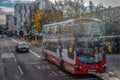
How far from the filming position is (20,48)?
52375 millimetres

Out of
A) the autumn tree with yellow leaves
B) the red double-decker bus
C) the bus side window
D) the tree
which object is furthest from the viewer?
the autumn tree with yellow leaves

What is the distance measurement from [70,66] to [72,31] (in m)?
2.60

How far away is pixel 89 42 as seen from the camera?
22.7 metres

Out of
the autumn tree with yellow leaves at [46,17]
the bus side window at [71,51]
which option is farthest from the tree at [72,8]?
the bus side window at [71,51]

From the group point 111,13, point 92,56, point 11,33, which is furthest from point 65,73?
point 11,33

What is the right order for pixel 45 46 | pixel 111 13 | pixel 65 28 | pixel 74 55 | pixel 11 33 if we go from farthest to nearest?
pixel 11 33 < pixel 111 13 < pixel 45 46 < pixel 65 28 < pixel 74 55

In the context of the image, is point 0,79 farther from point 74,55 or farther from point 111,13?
point 111,13

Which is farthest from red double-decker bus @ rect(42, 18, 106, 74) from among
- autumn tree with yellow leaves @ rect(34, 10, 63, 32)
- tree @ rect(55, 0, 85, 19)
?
autumn tree with yellow leaves @ rect(34, 10, 63, 32)

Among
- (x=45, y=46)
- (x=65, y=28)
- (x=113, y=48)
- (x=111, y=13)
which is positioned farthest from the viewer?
(x=111, y=13)

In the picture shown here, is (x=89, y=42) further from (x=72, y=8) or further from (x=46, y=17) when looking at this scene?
(x=46, y=17)

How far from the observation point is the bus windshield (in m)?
22.6

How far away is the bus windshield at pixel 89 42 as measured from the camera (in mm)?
22562

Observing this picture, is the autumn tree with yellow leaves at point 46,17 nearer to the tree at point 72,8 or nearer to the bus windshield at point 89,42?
the tree at point 72,8

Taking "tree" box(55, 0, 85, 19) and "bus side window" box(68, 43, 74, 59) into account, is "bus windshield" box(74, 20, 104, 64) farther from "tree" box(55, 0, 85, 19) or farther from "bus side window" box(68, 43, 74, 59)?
"tree" box(55, 0, 85, 19)
